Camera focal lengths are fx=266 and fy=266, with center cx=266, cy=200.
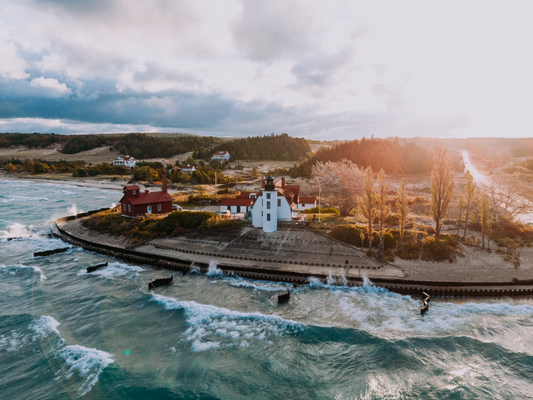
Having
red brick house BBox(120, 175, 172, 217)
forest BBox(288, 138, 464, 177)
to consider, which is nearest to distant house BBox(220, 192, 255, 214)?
red brick house BBox(120, 175, 172, 217)

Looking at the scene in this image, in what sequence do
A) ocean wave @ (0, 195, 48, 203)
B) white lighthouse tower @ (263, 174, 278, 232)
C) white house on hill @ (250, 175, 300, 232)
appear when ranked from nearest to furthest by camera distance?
white lighthouse tower @ (263, 174, 278, 232), white house on hill @ (250, 175, 300, 232), ocean wave @ (0, 195, 48, 203)

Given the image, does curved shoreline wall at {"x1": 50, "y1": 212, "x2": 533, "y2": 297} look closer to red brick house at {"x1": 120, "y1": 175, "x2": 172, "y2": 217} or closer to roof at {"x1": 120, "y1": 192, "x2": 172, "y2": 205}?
red brick house at {"x1": 120, "y1": 175, "x2": 172, "y2": 217}

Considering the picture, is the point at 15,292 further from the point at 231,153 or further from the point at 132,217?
the point at 231,153

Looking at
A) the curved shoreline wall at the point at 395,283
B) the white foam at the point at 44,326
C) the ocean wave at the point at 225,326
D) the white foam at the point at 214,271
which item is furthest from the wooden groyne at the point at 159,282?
the white foam at the point at 44,326

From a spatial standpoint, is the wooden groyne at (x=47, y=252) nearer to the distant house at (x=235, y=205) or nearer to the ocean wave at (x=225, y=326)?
the distant house at (x=235, y=205)

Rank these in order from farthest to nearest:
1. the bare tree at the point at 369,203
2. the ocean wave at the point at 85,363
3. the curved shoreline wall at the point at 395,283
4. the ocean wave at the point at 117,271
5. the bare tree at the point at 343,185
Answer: the bare tree at the point at 343,185
the bare tree at the point at 369,203
the ocean wave at the point at 117,271
the curved shoreline wall at the point at 395,283
the ocean wave at the point at 85,363
